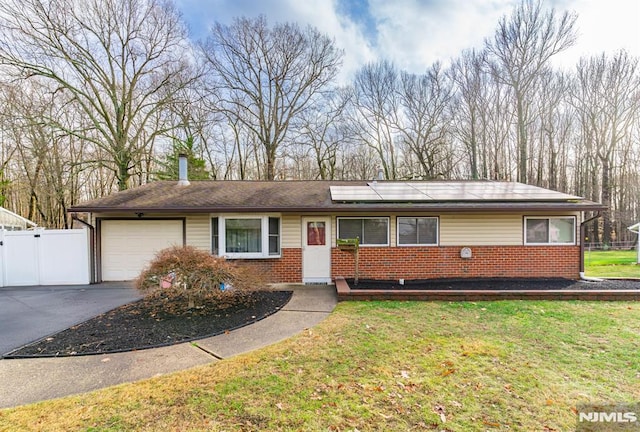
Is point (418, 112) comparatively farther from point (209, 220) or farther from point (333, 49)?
point (209, 220)

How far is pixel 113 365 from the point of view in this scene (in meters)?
3.67

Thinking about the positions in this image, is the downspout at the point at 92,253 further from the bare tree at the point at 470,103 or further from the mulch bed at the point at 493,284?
the bare tree at the point at 470,103

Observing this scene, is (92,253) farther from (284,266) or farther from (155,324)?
(284,266)

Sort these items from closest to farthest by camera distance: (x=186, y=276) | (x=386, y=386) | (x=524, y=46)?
(x=386, y=386), (x=186, y=276), (x=524, y=46)

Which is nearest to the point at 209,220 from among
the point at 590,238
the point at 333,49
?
the point at 333,49

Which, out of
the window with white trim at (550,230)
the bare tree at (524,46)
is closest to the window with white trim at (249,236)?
the window with white trim at (550,230)

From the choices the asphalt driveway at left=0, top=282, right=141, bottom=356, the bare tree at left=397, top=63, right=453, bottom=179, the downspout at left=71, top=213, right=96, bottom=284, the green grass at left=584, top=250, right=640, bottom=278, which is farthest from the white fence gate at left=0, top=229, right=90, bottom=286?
the bare tree at left=397, top=63, right=453, bottom=179

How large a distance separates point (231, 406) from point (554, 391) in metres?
3.28

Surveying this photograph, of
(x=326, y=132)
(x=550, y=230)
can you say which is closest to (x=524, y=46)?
(x=326, y=132)

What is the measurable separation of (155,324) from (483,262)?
861cm

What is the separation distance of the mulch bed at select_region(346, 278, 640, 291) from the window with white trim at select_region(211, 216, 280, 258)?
254cm

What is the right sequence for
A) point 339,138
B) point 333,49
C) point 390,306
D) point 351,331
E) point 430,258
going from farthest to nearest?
point 339,138 < point 333,49 < point 430,258 < point 390,306 < point 351,331

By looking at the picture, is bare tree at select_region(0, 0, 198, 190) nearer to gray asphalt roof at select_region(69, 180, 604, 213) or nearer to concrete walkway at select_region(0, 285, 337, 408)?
gray asphalt roof at select_region(69, 180, 604, 213)

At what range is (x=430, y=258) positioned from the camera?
28.3ft
